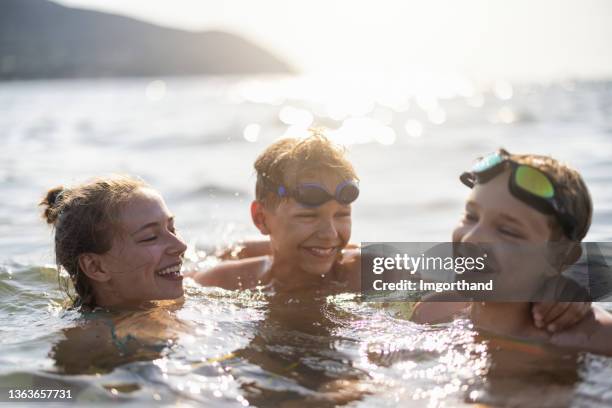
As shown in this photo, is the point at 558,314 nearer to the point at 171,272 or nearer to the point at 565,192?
the point at 565,192

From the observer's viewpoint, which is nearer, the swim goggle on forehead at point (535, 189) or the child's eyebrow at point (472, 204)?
the swim goggle on forehead at point (535, 189)

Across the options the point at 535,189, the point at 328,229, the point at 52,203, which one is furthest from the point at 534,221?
the point at 52,203

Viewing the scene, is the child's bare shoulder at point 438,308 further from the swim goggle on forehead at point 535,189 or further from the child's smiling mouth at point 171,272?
the child's smiling mouth at point 171,272

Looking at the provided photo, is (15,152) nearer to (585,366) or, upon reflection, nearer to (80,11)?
(585,366)

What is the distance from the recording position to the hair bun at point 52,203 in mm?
5137

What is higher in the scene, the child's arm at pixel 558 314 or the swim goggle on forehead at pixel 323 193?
the swim goggle on forehead at pixel 323 193

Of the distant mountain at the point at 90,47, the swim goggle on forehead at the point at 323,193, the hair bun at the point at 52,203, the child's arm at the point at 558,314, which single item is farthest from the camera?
the distant mountain at the point at 90,47

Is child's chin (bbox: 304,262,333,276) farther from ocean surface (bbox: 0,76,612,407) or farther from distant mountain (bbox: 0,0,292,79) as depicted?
distant mountain (bbox: 0,0,292,79)

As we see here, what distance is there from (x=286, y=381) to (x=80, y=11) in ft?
563

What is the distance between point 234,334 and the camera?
183 inches

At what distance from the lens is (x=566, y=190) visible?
3.79 m

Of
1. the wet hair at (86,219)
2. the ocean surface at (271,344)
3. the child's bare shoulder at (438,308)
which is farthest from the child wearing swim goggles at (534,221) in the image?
the wet hair at (86,219)

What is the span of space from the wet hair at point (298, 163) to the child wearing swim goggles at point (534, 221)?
1.52m

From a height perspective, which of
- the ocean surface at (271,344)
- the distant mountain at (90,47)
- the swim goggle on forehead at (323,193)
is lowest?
the ocean surface at (271,344)
